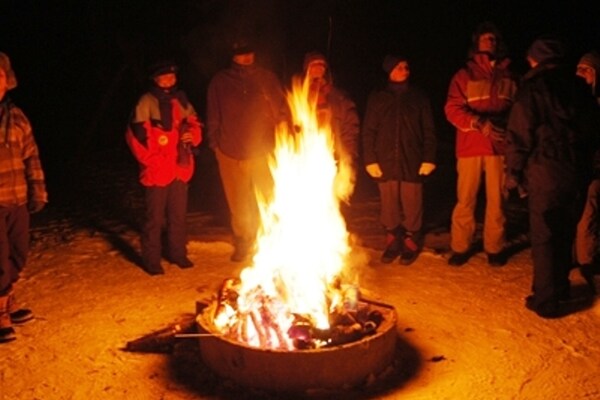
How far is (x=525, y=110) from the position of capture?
21.0ft

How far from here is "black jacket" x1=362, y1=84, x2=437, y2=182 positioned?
8109 mm

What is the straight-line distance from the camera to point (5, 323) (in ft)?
21.1

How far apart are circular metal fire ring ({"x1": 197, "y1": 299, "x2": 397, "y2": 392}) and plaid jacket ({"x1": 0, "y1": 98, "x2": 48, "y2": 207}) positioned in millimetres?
2232

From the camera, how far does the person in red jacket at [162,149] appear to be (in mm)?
7559

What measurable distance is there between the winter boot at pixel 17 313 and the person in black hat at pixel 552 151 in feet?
15.6

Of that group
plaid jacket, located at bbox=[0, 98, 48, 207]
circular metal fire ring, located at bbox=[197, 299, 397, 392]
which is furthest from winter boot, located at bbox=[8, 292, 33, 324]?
circular metal fire ring, located at bbox=[197, 299, 397, 392]

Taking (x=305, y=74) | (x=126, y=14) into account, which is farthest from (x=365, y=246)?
(x=126, y=14)

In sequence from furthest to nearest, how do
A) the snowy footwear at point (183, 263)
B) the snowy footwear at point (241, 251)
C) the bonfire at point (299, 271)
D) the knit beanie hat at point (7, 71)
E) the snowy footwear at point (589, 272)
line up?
the snowy footwear at point (241, 251) → the snowy footwear at point (183, 263) → the snowy footwear at point (589, 272) → the knit beanie hat at point (7, 71) → the bonfire at point (299, 271)

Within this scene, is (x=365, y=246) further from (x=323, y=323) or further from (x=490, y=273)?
(x=323, y=323)

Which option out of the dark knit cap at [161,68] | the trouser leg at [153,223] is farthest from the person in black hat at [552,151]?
the trouser leg at [153,223]

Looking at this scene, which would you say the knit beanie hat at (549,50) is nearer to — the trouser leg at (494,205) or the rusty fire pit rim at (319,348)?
the trouser leg at (494,205)

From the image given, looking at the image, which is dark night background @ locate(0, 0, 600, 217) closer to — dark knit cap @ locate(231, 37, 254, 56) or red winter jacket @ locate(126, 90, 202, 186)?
dark knit cap @ locate(231, 37, 254, 56)

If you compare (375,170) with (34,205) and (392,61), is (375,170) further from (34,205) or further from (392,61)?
(34,205)

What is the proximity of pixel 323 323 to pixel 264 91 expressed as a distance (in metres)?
3.66
